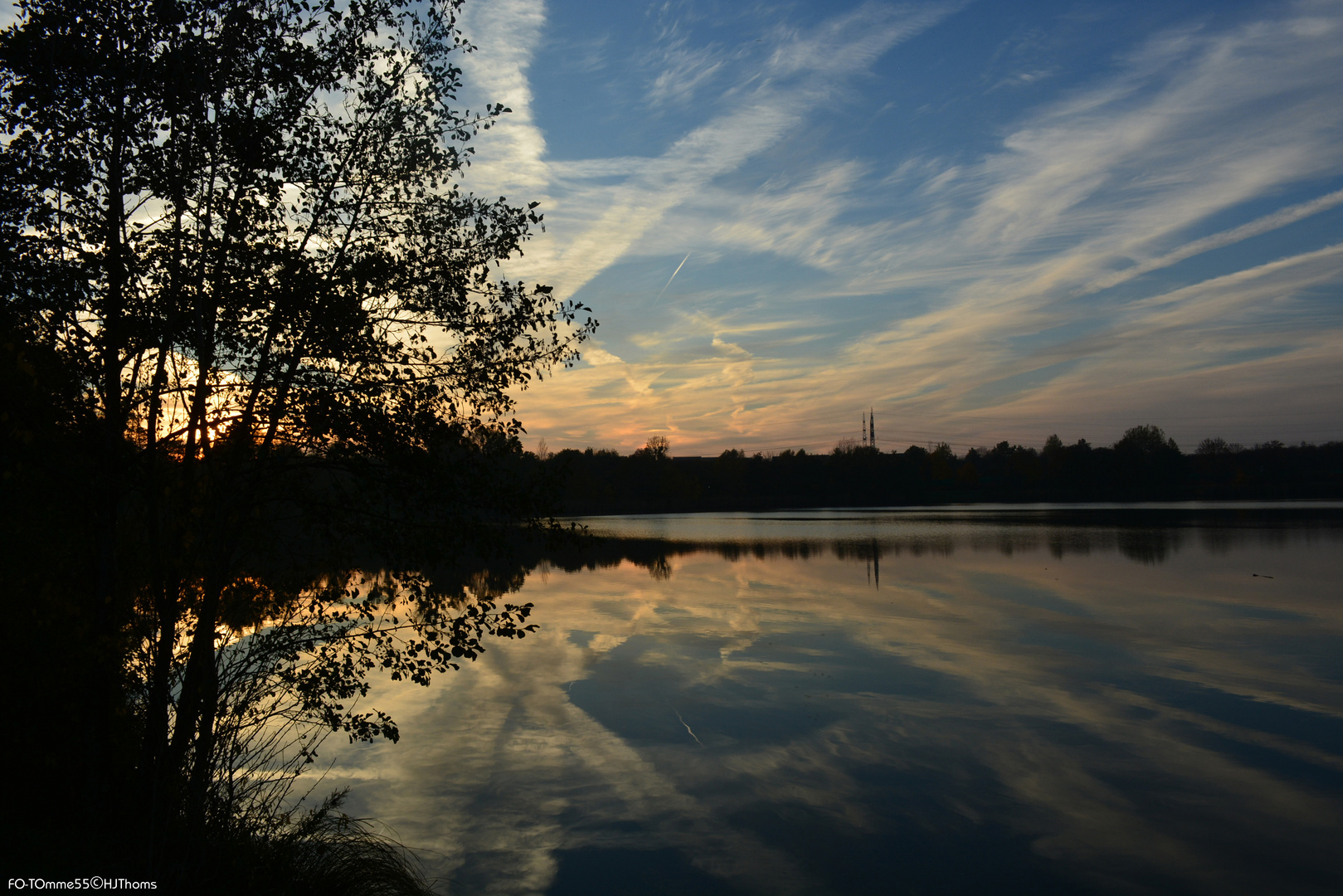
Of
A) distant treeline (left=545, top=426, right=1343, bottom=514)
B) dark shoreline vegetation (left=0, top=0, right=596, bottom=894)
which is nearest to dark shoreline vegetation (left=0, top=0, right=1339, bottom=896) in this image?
dark shoreline vegetation (left=0, top=0, right=596, bottom=894)

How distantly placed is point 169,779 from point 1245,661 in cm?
1760

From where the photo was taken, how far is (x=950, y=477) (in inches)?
6058

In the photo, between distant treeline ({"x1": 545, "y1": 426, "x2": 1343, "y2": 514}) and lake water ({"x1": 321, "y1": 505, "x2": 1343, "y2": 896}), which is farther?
distant treeline ({"x1": 545, "y1": 426, "x2": 1343, "y2": 514})

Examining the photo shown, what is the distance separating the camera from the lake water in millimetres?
8312

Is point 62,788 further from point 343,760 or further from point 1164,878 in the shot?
point 1164,878

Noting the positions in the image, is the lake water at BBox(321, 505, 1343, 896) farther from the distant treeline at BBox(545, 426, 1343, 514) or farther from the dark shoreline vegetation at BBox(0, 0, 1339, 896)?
the distant treeline at BBox(545, 426, 1343, 514)

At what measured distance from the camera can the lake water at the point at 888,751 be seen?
8312 millimetres

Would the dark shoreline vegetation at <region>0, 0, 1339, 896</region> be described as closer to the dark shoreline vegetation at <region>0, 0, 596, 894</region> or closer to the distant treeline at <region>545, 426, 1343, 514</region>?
the dark shoreline vegetation at <region>0, 0, 596, 894</region>

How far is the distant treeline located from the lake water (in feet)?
284

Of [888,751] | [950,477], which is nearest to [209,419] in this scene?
[888,751]

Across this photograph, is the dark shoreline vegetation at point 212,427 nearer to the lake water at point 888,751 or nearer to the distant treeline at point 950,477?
the lake water at point 888,751

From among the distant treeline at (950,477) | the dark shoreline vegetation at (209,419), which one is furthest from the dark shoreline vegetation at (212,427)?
the distant treeline at (950,477)

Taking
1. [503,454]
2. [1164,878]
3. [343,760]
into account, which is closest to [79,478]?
[503,454]

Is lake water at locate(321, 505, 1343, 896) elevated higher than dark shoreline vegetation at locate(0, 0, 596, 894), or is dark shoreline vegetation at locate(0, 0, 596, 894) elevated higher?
dark shoreline vegetation at locate(0, 0, 596, 894)
